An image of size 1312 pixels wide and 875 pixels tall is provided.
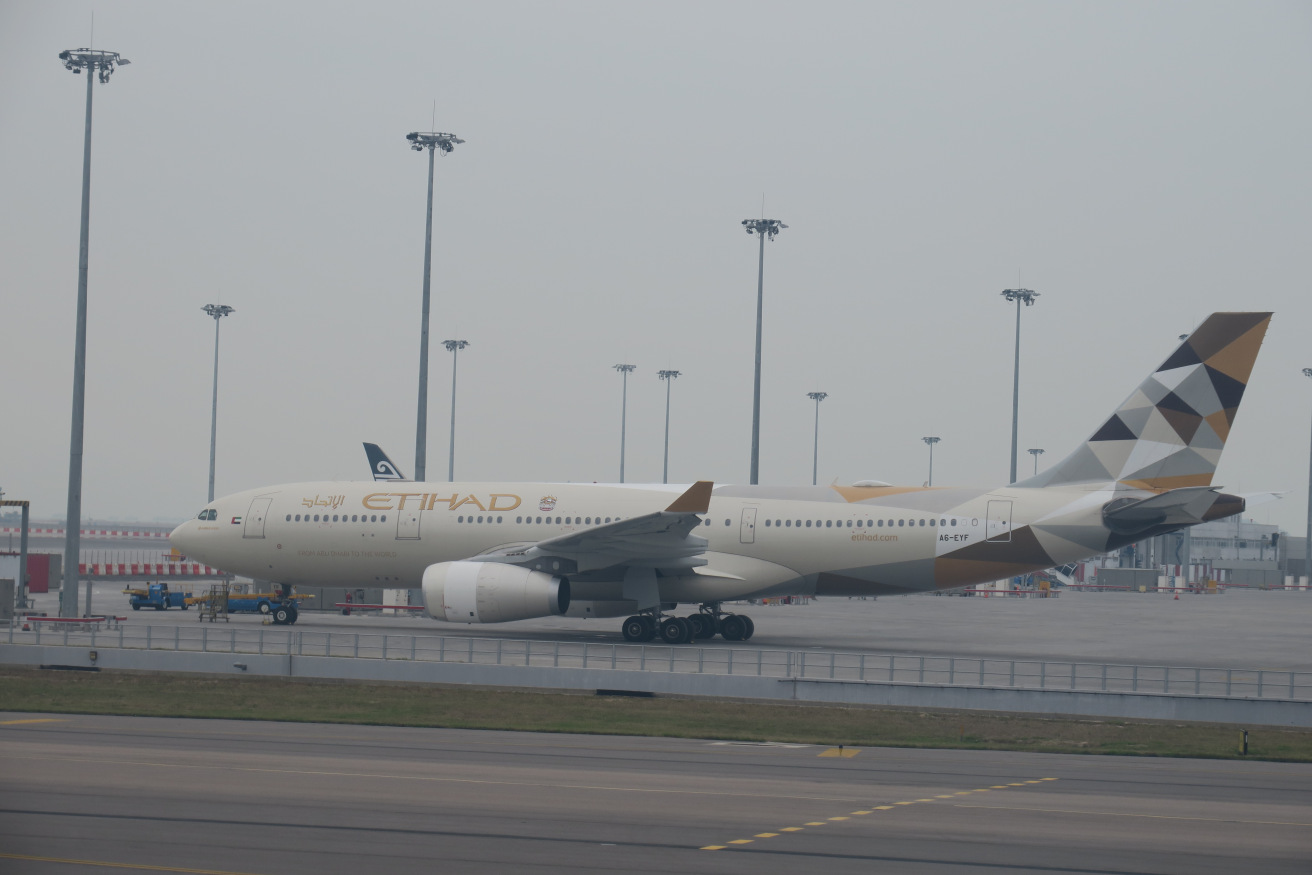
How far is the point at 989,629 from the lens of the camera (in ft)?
141

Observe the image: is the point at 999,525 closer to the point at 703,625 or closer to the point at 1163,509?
the point at 1163,509

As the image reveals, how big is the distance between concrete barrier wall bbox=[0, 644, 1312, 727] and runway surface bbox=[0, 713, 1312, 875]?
4635 millimetres

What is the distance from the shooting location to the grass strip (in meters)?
21.0

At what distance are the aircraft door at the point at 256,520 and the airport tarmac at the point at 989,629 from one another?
9.88ft

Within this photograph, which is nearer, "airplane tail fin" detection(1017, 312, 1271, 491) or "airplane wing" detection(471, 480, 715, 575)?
"airplane wing" detection(471, 480, 715, 575)

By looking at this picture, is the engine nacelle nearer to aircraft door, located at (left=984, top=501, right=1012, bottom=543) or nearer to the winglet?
the winglet

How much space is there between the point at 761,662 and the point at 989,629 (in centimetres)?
1845

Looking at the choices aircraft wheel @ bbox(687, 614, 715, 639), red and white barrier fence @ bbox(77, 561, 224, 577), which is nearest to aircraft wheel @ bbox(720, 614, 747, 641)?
aircraft wheel @ bbox(687, 614, 715, 639)

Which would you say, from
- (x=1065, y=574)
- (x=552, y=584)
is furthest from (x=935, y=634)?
(x=1065, y=574)

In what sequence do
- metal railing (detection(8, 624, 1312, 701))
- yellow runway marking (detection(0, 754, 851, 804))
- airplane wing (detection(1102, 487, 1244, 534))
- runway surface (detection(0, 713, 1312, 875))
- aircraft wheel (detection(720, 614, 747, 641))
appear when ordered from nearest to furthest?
runway surface (detection(0, 713, 1312, 875))
yellow runway marking (detection(0, 754, 851, 804))
metal railing (detection(8, 624, 1312, 701))
airplane wing (detection(1102, 487, 1244, 534))
aircraft wheel (detection(720, 614, 747, 641))

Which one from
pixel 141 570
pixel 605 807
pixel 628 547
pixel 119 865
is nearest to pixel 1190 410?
pixel 628 547

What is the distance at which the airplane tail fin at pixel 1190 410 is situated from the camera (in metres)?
32.1

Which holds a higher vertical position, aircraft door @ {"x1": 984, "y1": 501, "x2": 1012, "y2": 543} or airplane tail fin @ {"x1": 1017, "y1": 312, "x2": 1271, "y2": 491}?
airplane tail fin @ {"x1": 1017, "y1": 312, "x2": 1271, "y2": 491}

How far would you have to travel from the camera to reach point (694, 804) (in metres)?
14.6
